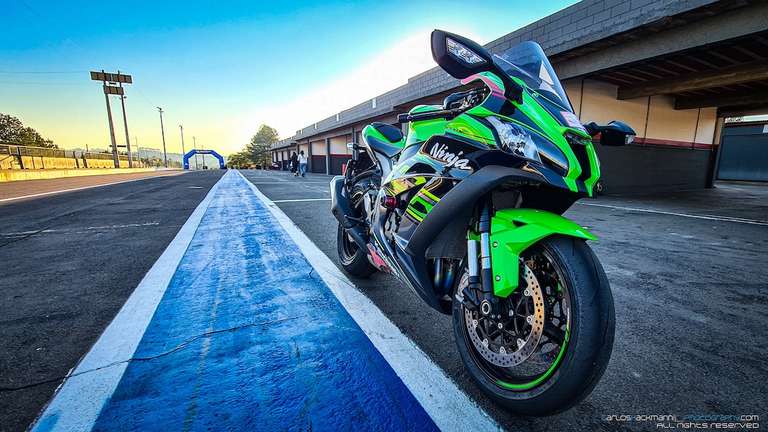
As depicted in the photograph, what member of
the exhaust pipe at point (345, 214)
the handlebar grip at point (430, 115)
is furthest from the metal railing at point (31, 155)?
the handlebar grip at point (430, 115)

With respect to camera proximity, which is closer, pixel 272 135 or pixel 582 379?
pixel 582 379

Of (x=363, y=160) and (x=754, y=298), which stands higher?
(x=363, y=160)

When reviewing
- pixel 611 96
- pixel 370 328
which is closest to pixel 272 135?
pixel 611 96

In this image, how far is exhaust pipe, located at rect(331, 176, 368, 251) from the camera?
7.90ft

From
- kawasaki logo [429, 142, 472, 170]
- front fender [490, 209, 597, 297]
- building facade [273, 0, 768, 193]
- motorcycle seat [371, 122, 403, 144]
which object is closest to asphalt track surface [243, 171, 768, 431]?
front fender [490, 209, 597, 297]

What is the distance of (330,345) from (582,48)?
10.00 meters

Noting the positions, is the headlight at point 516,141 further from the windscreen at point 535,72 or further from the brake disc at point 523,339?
the brake disc at point 523,339

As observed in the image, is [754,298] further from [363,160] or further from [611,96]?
[611,96]

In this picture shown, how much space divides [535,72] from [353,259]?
191cm

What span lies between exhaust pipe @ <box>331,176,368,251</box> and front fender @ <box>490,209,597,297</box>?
1218 mm

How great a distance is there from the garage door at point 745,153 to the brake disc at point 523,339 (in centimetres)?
2799

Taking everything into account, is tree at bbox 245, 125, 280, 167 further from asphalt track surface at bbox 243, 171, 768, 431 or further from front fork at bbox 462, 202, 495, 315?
front fork at bbox 462, 202, 495, 315

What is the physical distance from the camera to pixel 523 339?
122 centimetres

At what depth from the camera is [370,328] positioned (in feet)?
6.07
